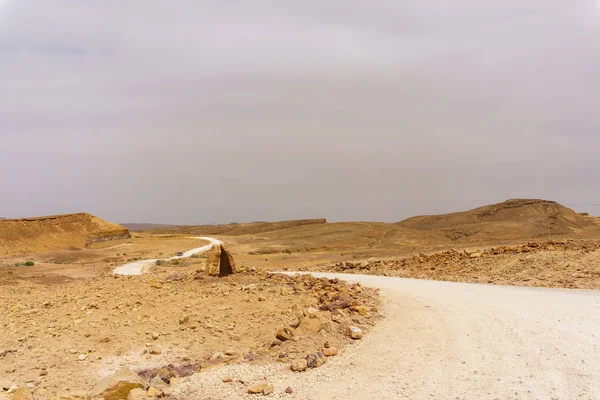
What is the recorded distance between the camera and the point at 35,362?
27.4 feet

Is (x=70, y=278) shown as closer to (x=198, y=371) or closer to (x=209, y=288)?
(x=209, y=288)

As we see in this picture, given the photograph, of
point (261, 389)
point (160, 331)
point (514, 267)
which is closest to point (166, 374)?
point (261, 389)

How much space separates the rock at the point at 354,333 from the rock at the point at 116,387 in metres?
3.89

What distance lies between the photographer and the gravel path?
Result: 252 inches

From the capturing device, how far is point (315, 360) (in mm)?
7570

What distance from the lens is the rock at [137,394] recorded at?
262 inches

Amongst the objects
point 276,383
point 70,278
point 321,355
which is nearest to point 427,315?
point 321,355

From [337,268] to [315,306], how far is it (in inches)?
551

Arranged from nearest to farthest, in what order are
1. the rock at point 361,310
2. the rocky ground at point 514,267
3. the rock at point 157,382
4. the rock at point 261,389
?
the rock at point 261,389 < the rock at point 157,382 < the rock at point 361,310 < the rocky ground at point 514,267

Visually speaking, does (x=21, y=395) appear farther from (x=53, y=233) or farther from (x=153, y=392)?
(x=53, y=233)

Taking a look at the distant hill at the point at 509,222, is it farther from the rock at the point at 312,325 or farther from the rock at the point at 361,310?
the rock at the point at 312,325

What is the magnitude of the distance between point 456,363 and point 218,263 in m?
12.0

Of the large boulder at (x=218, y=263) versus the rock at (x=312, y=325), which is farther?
the large boulder at (x=218, y=263)

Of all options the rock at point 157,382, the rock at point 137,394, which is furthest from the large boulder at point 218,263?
the rock at point 137,394
